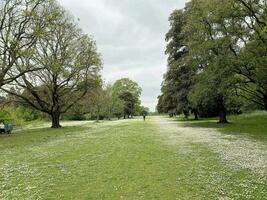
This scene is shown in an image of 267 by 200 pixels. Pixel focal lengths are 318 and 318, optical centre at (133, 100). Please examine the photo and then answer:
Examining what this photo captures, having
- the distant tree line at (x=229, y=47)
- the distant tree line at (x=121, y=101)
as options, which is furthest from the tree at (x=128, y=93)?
the distant tree line at (x=229, y=47)

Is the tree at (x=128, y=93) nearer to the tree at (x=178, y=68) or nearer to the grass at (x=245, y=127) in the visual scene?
the tree at (x=178, y=68)

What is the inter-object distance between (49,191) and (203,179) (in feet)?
14.6

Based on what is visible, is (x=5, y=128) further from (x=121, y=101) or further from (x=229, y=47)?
(x=121, y=101)

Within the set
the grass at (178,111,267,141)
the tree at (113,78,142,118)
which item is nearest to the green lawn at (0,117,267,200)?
the grass at (178,111,267,141)

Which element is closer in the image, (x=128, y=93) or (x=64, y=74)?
(x=64, y=74)

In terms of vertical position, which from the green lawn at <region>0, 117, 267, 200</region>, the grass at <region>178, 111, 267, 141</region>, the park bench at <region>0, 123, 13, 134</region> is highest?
the park bench at <region>0, 123, 13, 134</region>

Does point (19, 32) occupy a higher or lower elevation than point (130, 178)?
higher

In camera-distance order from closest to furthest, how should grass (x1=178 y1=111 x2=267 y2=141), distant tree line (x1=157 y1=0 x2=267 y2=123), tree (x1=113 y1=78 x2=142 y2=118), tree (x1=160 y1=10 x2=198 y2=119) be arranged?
grass (x1=178 y1=111 x2=267 y2=141) < distant tree line (x1=157 y1=0 x2=267 y2=123) < tree (x1=160 y1=10 x2=198 y2=119) < tree (x1=113 y1=78 x2=142 y2=118)

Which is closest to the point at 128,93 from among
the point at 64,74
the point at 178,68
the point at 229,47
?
the point at 178,68

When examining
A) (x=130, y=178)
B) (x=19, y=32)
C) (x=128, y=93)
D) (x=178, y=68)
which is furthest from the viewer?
(x=128, y=93)

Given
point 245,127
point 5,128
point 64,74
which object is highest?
point 64,74

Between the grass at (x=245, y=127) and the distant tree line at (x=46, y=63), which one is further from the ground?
the distant tree line at (x=46, y=63)

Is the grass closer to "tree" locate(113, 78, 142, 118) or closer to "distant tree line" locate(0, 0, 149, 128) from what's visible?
"distant tree line" locate(0, 0, 149, 128)

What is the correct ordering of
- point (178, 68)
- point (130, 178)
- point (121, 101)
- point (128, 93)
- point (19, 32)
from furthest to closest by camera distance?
point (128, 93) → point (121, 101) → point (178, 68) → point (19, 32) → point (130, 178)
